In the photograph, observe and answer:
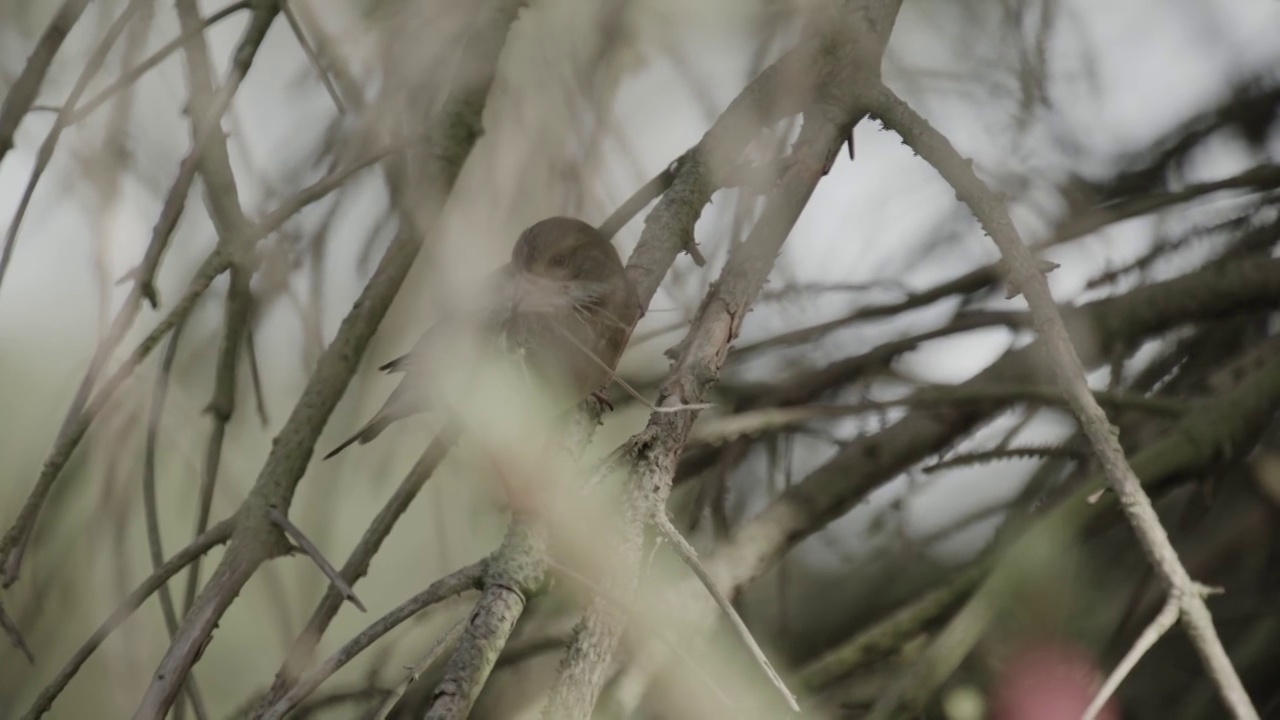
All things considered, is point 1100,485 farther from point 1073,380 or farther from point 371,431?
point 371,431

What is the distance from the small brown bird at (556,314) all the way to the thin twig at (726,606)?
22cm

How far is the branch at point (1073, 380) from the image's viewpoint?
0.87m

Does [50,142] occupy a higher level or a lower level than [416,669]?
higher

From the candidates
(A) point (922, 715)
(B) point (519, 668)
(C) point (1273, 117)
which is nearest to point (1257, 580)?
(A) point (922, 715)

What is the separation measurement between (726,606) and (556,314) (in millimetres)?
420

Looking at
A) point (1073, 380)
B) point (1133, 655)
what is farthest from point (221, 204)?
point (1133, 655)

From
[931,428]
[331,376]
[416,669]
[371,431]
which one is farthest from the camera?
[931,428]

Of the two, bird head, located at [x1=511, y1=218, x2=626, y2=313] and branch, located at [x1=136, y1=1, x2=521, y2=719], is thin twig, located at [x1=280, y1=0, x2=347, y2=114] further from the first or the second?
bird head, located at [x1=511, y1=218, x2=626, y2=313]

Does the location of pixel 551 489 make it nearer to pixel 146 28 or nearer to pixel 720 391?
pixel 146 28

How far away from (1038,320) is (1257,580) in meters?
0.99

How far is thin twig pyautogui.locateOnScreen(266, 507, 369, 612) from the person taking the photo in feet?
3.64

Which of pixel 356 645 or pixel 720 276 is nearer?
pixel 356 645

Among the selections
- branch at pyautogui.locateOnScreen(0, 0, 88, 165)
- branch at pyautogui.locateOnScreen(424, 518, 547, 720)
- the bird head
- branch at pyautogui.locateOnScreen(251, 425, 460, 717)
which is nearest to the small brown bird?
the bird head

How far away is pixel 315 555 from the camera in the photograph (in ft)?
3.99
